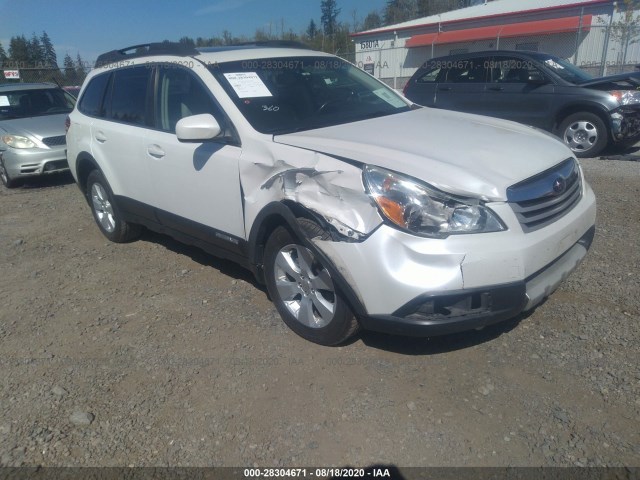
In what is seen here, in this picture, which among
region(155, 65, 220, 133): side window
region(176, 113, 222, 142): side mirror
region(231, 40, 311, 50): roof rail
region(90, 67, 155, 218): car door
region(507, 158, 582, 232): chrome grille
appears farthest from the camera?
region(231, 40, 311, 50): roof rail

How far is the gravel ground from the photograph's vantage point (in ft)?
8.31

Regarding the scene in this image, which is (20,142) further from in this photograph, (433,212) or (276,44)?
(433,212)

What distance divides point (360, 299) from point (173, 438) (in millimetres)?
1173

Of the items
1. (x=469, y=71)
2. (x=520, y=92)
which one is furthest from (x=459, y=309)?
(x=469, y=71)

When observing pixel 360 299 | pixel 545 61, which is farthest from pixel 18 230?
pixel 545 61

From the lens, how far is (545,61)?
347 inches

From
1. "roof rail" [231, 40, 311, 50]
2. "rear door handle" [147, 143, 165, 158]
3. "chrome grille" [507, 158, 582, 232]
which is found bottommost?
"chrome grille" [507, 158, 582, 232]

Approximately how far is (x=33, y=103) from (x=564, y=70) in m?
9.04

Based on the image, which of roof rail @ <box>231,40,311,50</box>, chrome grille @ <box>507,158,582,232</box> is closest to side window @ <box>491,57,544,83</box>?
roof rail @ <box>231,40,311,50</box>

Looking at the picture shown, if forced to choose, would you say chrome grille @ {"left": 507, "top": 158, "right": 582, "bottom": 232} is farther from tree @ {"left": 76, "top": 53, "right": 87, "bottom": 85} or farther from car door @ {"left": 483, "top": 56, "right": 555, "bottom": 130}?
tree @ {"left": 76, "top": 53, "right": 87, "bottom": 85}

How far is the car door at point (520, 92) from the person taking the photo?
8.57 metres

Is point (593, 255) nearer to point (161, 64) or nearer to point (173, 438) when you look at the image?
point (173, 438)

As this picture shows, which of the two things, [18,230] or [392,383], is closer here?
[392,383]

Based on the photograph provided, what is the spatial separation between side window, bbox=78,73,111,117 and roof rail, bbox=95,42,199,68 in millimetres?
170
